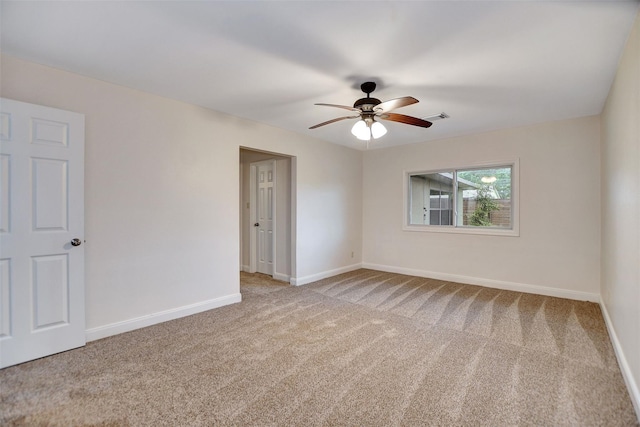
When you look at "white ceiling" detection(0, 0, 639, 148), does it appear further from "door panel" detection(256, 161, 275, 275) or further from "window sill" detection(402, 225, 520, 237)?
"door panel" detection(256, 161, 275, 275)

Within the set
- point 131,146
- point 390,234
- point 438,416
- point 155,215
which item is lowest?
point 438,416

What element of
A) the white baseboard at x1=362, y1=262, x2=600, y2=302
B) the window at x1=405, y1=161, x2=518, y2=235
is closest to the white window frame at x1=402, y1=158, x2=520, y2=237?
the window at x1=405, y1=161, x2=518, y2=235

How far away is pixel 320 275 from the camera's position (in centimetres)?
503

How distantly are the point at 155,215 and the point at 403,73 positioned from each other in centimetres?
285

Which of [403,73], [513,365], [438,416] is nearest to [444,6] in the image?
[403,73]

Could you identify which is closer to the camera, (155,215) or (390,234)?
(155,215)

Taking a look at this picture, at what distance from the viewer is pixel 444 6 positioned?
5.69 feet

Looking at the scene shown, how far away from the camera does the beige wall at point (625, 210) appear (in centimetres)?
184

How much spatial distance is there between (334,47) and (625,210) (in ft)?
8.28

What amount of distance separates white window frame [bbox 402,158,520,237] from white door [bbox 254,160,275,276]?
2.44 m

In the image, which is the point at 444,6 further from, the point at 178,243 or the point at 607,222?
the point at 178,243

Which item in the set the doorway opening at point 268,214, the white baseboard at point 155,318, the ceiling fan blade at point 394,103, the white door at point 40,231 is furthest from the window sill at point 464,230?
the white door at point 40,231

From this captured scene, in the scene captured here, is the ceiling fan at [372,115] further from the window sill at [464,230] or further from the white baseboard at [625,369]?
the window sill at [464,230]

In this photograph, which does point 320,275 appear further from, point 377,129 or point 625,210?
point 625,210
